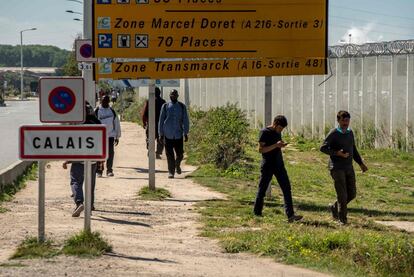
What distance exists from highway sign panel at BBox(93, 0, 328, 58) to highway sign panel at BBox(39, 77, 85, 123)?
4469mm

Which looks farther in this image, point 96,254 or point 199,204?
point 199,204

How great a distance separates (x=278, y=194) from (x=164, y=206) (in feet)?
10.8

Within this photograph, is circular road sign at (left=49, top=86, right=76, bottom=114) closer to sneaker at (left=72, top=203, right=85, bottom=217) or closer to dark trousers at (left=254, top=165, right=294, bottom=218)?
sneaker at (left=72, top=203, right=85, bottom=217)

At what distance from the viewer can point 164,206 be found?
49.0 feet

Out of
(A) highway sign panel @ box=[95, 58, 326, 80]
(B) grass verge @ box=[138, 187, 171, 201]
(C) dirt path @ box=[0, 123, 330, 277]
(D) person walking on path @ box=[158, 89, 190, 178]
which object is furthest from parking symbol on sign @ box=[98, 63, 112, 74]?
(D) person walking on path @ box=[158, 89, 190, 178]

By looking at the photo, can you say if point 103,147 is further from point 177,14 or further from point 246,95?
point 246,95

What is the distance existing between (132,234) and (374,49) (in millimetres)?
16731

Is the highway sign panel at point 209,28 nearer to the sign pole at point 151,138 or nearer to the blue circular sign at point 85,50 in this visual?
the sign pole at point 151,138

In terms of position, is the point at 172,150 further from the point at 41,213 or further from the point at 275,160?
the point at 41,213

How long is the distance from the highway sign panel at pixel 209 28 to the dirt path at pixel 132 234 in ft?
8.22

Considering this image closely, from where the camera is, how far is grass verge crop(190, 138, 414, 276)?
33.5 feet

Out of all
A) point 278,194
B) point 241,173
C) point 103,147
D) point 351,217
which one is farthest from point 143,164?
point 103,147

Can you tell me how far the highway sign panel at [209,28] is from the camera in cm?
1494

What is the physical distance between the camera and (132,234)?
11.9 meters
